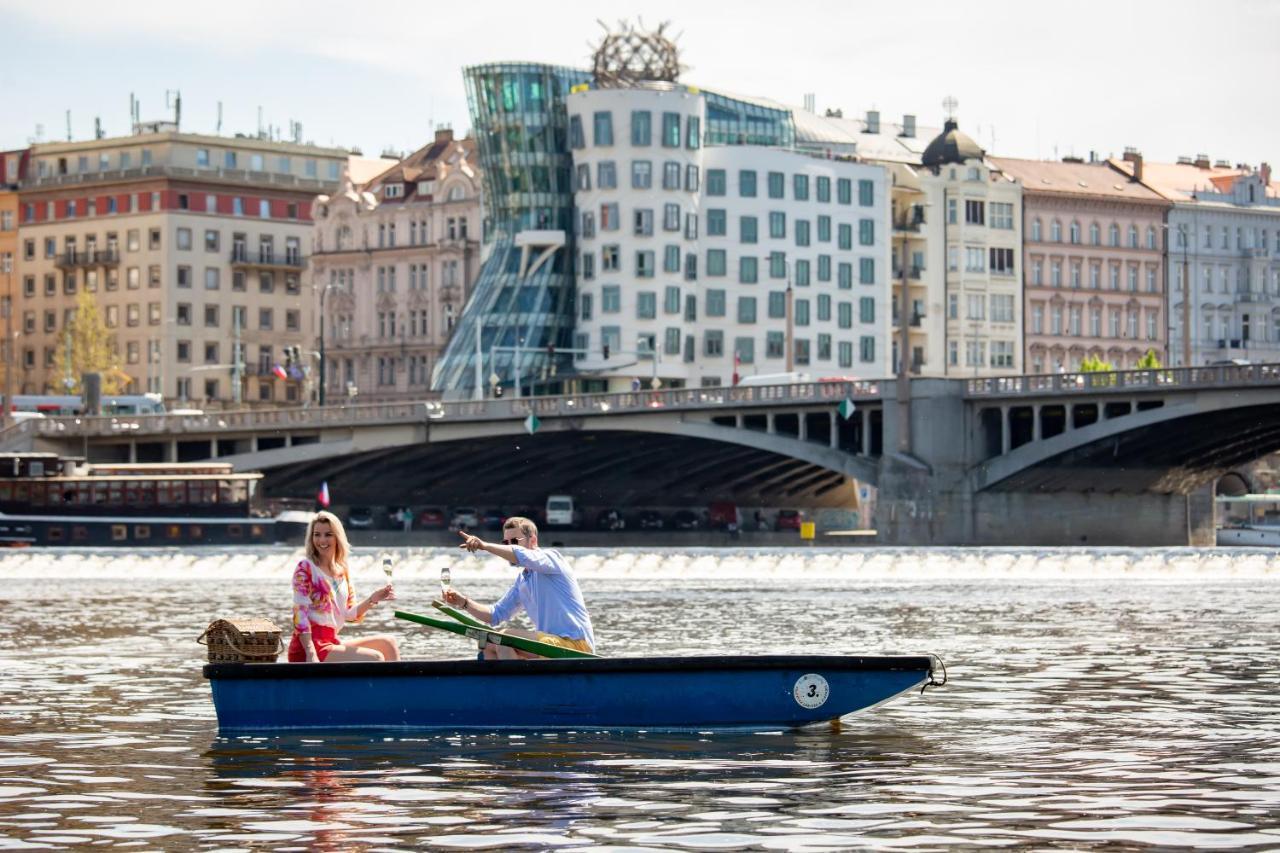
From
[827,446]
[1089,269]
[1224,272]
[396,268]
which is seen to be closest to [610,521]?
[827,446]

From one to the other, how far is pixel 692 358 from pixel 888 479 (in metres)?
41.6

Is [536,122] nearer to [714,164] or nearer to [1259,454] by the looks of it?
[714,164]

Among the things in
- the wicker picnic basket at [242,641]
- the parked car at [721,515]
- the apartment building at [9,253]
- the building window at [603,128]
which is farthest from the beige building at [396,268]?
the wicker picnic basket at [242,641]

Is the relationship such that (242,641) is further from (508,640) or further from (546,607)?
(546,607)

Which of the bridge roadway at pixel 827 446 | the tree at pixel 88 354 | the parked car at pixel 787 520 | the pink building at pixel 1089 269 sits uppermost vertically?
the pink building at pixel 1089 269

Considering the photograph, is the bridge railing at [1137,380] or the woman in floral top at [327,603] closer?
the woman in floral top at [327,603]

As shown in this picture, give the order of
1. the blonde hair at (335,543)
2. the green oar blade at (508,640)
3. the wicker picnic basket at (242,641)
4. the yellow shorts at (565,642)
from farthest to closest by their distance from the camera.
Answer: the wicker picnic basket at (242,641) → the yellow shorts at (565,642) → the green oar blade at (508,640) → the blonde hair at (335,543)

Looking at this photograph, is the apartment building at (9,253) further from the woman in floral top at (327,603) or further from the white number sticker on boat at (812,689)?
the white number sticker on boat at (812,689)

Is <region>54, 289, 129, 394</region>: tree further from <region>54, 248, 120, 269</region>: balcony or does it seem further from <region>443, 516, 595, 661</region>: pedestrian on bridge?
<region>443, 516, 595, 661</region>: pedestrian on bridge

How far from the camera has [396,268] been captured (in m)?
155

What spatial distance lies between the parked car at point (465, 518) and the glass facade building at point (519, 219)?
9.74 metres

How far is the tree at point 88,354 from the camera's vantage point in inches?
6033

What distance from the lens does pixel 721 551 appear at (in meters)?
83.0

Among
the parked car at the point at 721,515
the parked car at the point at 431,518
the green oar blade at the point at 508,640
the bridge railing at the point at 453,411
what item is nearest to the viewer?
the green oar blade at the point at 508,640
